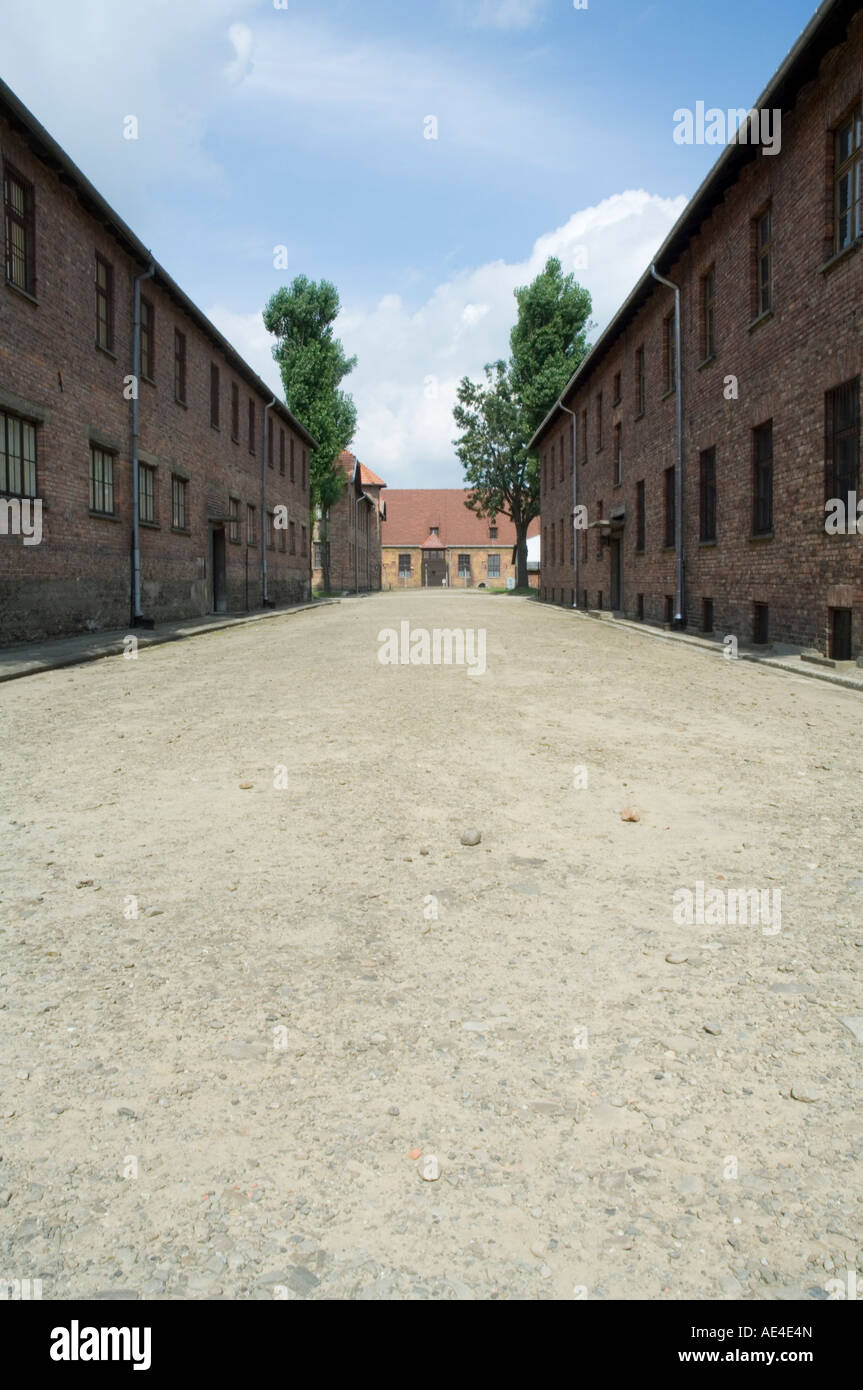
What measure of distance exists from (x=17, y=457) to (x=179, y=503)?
27.3 feet

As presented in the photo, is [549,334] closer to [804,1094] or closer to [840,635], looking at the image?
[840,635]

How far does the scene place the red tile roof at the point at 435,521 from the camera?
274ft

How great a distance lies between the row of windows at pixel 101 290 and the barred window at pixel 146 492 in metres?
1.78

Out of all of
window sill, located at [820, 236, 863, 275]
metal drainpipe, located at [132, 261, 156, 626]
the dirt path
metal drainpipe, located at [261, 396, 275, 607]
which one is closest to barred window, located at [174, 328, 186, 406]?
metal drainpipe, located at [132, 261, 156, 626]

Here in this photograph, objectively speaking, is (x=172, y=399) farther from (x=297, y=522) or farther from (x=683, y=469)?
(x=297, y=522)

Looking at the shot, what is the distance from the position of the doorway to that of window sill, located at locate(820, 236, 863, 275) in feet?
58.1

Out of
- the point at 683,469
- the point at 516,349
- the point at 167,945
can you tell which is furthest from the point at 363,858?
the point at 516,349

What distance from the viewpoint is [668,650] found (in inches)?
583

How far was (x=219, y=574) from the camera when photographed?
1056 inches

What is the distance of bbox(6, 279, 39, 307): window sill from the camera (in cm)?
1368

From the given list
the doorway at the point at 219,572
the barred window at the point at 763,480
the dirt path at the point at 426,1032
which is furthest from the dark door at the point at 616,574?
the dirt path at the point at 426,1032

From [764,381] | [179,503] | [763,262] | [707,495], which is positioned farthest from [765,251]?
[179,503]

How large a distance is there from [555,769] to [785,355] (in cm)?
988

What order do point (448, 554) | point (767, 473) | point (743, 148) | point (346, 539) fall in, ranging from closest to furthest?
point (743, 148) < point (767, 473) < point (346, 539) < point (448, 554)
